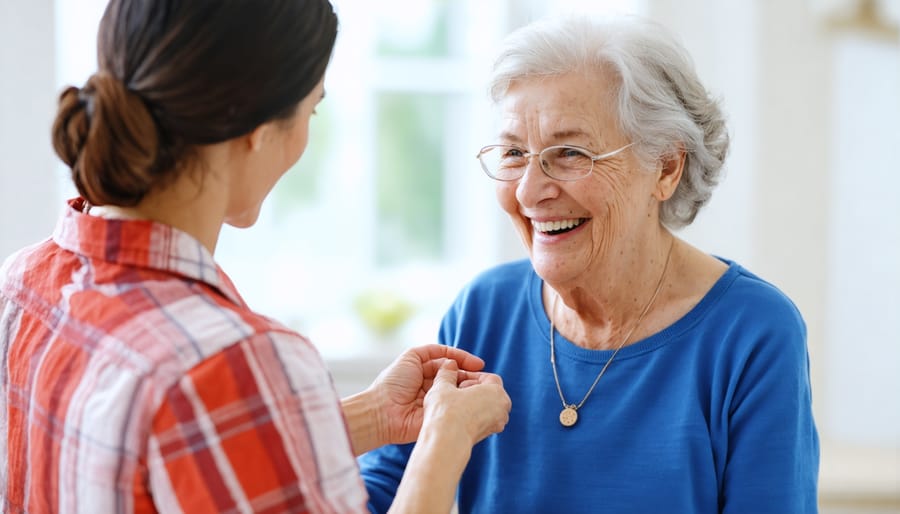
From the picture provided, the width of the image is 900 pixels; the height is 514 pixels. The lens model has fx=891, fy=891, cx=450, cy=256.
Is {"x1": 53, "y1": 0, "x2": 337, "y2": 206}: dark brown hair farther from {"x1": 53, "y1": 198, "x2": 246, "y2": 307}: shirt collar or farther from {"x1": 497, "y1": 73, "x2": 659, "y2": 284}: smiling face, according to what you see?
{"x1": 497, "y1": 73, "x2": 659, "y2": 284}: smiling face

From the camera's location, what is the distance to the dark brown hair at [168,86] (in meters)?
0.90

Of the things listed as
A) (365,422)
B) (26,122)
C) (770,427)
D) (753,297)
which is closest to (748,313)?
(753,297)

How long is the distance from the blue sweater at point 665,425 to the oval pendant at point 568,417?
0.04ft

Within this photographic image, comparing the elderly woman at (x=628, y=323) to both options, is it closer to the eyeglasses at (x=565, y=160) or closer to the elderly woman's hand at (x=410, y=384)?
the eyeglasses at (x=565, y=160)

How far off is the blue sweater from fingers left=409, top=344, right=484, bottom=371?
0.18 meters

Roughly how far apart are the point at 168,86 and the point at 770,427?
989mm

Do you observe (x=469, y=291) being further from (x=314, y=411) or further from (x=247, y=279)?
(x=247, y=279)

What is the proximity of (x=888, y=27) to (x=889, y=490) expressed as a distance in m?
1.44

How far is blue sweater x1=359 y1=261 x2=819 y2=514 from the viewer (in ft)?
4.47

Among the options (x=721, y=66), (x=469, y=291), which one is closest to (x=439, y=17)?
(x=721, y=66)

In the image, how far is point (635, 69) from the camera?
58.1 inches

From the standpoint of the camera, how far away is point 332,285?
10.9ft

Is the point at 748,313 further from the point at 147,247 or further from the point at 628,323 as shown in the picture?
the point at 147,247

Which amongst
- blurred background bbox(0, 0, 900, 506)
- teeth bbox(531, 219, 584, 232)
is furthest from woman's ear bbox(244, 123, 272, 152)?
blurred background bbox(0, 0, 900, 506)
